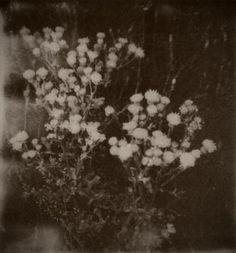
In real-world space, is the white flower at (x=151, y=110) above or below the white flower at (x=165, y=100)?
below

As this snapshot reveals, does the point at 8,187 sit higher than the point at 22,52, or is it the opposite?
the point at 22,52

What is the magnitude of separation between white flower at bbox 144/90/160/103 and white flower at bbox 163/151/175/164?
203mm

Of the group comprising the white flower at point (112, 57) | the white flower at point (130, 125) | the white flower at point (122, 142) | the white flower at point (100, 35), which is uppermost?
the white flower at point (100, 35)

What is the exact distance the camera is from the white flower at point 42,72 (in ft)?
5.47

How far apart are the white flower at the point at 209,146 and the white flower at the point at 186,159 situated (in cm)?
6

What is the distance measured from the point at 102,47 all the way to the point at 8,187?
2.13 feet

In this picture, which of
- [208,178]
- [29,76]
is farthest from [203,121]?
[29,76]

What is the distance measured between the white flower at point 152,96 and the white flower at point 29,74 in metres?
0.44

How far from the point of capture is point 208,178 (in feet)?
5.50

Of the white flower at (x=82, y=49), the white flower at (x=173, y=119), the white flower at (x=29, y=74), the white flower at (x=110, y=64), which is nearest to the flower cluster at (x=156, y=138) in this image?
the white flower at (x=173, y=119)

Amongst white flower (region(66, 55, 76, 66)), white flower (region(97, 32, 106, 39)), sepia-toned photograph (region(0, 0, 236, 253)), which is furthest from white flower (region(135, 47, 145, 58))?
white flower (region(66, 55, 76, 66))

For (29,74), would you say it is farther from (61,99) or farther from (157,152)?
(157,152)

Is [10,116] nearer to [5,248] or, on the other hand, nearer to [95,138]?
[95,138]

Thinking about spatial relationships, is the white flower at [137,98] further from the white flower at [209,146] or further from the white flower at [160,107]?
the white flower at [209,146]
